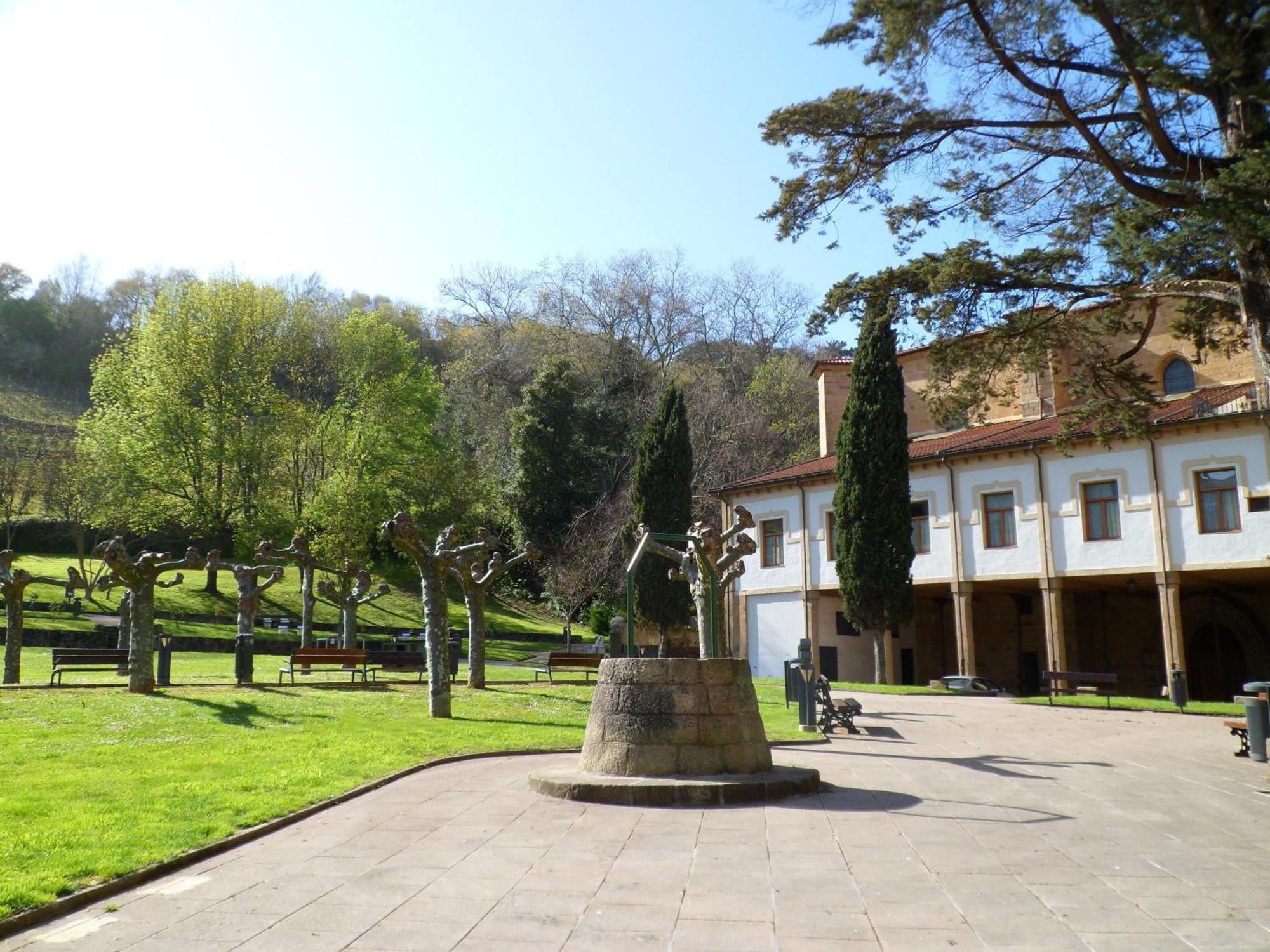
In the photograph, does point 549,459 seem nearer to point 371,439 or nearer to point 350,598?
point 371,439

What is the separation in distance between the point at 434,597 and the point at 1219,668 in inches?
1063

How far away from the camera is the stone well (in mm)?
9398

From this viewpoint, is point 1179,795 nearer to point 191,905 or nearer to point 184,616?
point 191,905

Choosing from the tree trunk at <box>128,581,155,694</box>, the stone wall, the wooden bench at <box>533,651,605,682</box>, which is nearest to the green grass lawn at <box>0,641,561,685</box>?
the wooden bench at <box>533,651,605,682</box>

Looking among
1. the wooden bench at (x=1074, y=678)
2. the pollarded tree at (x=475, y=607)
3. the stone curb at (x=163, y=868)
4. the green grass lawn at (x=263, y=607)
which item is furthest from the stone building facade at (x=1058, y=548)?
the stone curb at (x=163, y=868)

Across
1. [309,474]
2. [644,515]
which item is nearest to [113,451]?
[309,474]

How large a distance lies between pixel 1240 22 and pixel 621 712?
10050 millimetres

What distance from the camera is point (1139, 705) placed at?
74.4 feet

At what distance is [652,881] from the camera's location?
20.2ft

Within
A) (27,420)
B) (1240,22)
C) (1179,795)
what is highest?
(27,420)

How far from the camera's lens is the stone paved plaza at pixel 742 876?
511 centimetres

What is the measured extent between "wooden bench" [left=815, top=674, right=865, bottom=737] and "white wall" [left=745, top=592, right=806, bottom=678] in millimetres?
20099

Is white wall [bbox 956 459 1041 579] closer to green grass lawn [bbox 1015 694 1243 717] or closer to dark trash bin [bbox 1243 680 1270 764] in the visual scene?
green grass lawn [bbox 1015 694 1243 717]

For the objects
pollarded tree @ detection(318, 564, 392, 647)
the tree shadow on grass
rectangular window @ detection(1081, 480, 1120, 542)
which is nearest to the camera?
the tree shadow on grass
